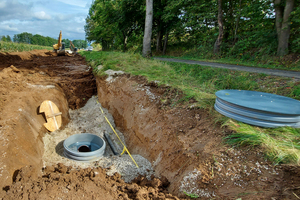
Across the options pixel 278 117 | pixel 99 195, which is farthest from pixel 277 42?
pixel 99 195

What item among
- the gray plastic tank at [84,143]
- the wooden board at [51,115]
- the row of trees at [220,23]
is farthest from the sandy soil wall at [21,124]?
the row of trees at [220,23]

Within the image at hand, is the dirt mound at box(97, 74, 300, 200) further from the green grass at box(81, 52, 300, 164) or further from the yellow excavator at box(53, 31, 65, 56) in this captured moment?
the yellow excavator at box(53, 31, 65, 56)

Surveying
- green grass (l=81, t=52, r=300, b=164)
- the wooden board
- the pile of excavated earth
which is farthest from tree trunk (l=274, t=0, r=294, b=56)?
the wooden board

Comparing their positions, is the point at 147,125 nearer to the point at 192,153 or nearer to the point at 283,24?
the point at 192,153

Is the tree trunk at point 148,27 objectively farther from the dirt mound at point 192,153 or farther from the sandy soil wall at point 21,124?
the sandy soil wall at point 21,124

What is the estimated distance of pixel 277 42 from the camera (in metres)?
9.16

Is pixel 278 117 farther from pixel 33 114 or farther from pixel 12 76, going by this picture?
pixel 12 76

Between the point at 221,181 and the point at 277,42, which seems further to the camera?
the point at 277,42

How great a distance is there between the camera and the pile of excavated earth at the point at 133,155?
213cm

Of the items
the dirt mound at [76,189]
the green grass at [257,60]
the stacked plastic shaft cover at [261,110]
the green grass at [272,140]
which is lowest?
the dirt mound at [76,189]

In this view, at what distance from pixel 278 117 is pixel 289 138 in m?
0.31

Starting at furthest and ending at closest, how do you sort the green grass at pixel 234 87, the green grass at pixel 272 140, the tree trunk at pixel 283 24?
1. the tree trunk at pixel 283 24
2. the green grass at pixel 234 87
3. the green grass at pixel 272 140

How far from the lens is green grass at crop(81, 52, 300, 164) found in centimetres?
220

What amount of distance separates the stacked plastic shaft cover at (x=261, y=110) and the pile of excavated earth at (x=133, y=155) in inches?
13.6
